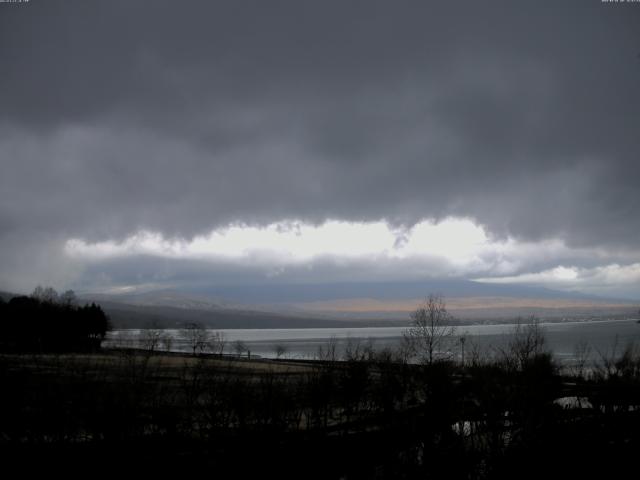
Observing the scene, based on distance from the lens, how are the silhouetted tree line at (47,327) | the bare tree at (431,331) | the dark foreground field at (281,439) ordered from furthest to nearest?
the silhouetted tree line at (47,327) → the bare tree at (431,331) → the dark foreground field at (281,439)

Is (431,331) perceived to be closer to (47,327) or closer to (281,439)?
(281,439)

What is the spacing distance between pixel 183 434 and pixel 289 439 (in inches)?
218

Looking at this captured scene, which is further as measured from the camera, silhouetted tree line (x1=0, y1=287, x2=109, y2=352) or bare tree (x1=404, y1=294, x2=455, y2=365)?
silhouetted tree line (x1=0, y1=287, x2=109, y2=352)

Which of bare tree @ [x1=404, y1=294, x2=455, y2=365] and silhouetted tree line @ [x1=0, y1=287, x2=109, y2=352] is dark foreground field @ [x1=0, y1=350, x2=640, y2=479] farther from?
silhouetted tree line @ [x1=0, y1=287, x2=109, y2=352]

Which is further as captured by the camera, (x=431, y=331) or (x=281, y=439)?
(x=431, y=331)

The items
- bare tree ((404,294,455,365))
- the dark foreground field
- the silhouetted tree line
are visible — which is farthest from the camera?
the silhouetted tree line

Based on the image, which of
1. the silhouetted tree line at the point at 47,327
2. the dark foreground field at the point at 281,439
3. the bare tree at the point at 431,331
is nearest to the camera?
the dark foreground field at the point at 281,439

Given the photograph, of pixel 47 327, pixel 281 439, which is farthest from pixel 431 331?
pixel 47 327

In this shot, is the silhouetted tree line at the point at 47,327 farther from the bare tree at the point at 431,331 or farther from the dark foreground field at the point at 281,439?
the dark foreground field at the point at 281,439

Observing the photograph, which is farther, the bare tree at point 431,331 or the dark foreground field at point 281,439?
the bare tree at point 431,331

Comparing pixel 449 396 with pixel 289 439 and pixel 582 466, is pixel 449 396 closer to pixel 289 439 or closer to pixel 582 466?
pixel 289 439

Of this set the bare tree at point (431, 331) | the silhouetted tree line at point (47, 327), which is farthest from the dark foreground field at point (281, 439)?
the silhouetted tree line at point (47, 327)

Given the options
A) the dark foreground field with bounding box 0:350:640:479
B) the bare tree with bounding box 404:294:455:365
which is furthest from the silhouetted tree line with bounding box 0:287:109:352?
the dark foreground field with bounding box 0:350:640:479

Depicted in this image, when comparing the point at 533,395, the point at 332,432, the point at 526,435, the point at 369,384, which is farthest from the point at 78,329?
the point at 526,435
